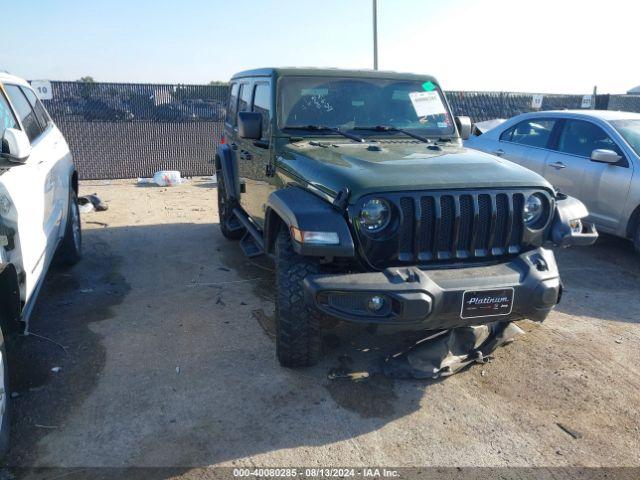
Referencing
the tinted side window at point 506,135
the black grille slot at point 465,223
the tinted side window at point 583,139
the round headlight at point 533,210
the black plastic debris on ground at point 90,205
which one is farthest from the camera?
the black plastic debris on ground at point 90,205

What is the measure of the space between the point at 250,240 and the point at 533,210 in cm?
312

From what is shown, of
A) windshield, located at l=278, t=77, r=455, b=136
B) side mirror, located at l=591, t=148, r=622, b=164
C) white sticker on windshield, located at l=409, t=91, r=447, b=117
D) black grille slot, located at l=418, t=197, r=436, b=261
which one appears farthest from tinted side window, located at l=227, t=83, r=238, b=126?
side mirror, located at l=591, t=148, r=622, b=164

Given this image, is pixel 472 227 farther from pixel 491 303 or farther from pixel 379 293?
pixel 379 293

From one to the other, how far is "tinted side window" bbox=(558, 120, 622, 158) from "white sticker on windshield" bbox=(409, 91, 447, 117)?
2.59 meters

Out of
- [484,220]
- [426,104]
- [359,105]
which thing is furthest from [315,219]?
[426,104]

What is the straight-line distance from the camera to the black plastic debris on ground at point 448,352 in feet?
11.5

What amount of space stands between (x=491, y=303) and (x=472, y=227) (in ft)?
1.59

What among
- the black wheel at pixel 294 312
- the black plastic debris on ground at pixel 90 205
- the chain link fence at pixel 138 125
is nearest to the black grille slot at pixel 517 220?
the black wheel at pixel 294 312

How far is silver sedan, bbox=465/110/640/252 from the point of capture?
5.86m

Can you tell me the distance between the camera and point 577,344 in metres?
4.11

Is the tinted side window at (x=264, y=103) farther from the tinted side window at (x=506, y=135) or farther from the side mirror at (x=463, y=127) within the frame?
the tinted side window at (x=506, y=135)

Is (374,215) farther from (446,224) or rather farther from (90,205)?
(90,205)

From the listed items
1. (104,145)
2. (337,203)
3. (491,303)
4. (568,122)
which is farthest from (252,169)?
(104,145)

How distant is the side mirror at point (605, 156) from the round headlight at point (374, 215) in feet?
12.8
